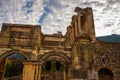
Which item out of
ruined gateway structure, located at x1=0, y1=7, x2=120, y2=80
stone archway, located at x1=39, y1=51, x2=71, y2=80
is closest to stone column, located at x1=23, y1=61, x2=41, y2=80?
ruined gateway structure, located at x1=0, y1=7, x2=120, y2=80

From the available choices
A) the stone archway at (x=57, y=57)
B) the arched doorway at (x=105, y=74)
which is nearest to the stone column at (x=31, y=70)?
the stone archway at (x=57, y=57)

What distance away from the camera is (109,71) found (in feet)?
57.9

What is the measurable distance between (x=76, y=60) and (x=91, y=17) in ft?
16.8

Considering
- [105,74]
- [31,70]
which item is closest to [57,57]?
[31,70]

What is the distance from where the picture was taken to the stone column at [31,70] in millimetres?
12772

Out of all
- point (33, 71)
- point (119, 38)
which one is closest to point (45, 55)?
point (33, 71)

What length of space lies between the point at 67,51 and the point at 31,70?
369 cm

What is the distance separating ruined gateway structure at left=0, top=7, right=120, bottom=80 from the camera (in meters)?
12.0

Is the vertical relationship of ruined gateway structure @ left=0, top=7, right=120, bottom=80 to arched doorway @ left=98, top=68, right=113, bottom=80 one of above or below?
above

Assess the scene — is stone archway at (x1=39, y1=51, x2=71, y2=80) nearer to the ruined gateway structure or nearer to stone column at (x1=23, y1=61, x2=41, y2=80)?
the ruined gateway structure

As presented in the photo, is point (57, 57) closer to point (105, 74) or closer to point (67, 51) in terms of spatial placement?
point (67, 51)

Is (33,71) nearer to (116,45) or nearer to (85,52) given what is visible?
(85,52)

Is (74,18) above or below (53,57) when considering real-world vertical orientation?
above

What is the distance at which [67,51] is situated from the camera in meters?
14.8
